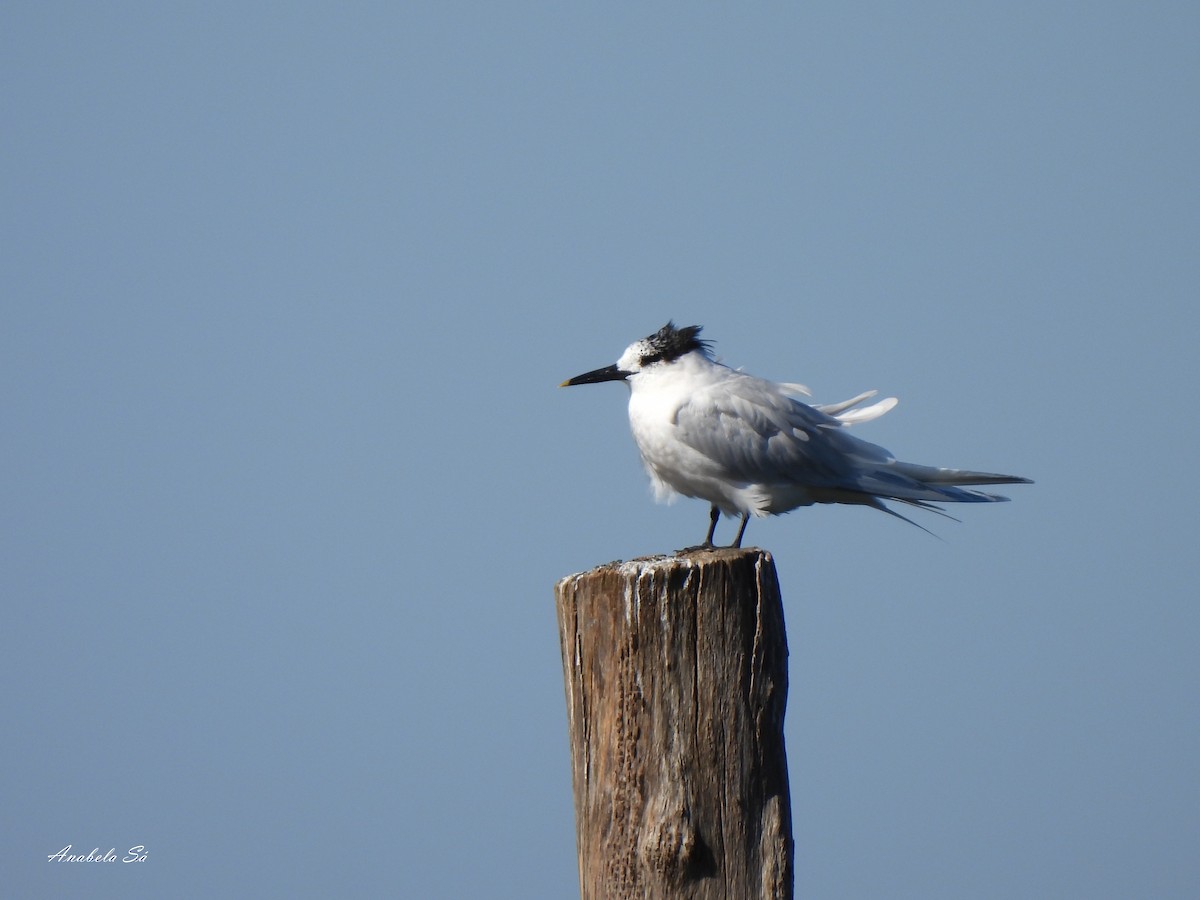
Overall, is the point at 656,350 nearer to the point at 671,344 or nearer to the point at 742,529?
the point at 671,344

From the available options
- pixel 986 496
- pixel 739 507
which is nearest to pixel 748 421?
pixel 739 507

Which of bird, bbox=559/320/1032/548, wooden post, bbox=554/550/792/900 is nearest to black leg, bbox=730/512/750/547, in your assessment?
bird, bbox=559/320/1032/548

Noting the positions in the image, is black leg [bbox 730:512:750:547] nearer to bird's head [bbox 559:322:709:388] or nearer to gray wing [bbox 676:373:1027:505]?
gray wing [bbox 676:373:1027:505]

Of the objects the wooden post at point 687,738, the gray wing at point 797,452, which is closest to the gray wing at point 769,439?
the gray wing at point 797,452

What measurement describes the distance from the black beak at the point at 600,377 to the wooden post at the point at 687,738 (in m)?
4.95

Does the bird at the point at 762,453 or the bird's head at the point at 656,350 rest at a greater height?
the bird's head at the point at 656,350

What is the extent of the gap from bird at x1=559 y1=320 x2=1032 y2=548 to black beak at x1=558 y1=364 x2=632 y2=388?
0.40 meters

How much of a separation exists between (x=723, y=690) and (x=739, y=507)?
421 cm

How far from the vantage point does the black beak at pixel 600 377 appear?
9.53 m

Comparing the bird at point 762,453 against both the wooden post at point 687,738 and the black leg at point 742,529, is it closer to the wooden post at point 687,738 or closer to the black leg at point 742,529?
the black leg at point 742,529

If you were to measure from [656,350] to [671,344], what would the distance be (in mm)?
111

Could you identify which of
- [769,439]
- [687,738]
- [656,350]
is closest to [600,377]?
[656,350]

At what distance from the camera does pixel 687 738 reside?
4434 mm

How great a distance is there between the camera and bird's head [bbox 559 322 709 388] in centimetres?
930
